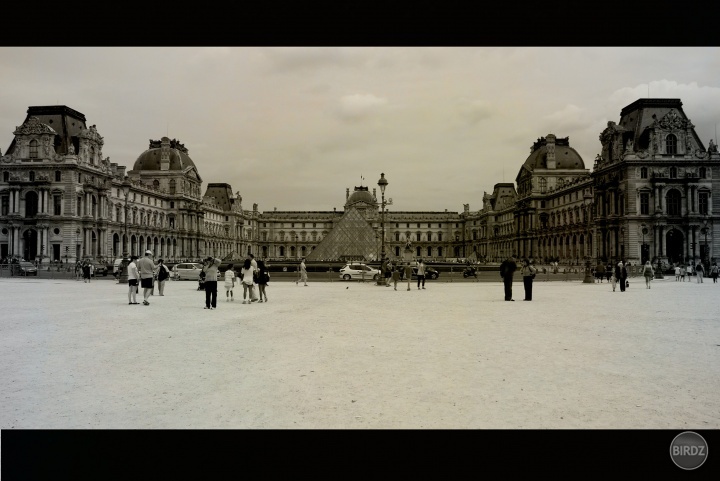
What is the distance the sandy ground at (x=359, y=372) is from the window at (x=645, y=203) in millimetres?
43411

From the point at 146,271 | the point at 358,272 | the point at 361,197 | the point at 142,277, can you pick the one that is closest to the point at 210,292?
the point at 142,277

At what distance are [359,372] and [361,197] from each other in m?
120

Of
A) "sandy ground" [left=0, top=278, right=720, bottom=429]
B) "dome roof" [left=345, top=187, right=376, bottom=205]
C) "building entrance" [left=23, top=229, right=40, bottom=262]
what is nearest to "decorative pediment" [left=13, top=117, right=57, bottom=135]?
"building entrance" [left=23, top=229, right=40, bottom=262]

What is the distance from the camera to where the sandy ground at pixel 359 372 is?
5.17 metres

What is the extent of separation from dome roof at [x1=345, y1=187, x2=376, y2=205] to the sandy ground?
363 ft

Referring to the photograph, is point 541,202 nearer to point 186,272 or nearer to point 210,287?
point 186,272

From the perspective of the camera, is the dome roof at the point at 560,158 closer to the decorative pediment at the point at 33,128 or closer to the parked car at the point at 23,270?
the decorative pediment at the point at 33,128

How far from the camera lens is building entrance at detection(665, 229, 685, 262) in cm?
5219

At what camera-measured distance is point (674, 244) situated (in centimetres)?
5266

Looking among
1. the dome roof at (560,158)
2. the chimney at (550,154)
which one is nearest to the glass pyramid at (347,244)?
the dome roof at (560,158)

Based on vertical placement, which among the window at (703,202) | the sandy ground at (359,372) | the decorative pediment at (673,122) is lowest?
the sandy ground at (359,372)

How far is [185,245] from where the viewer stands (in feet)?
284

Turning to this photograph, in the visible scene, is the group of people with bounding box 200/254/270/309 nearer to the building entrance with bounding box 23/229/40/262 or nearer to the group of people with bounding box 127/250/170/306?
the group of people with bounding box 127/250/170/306
